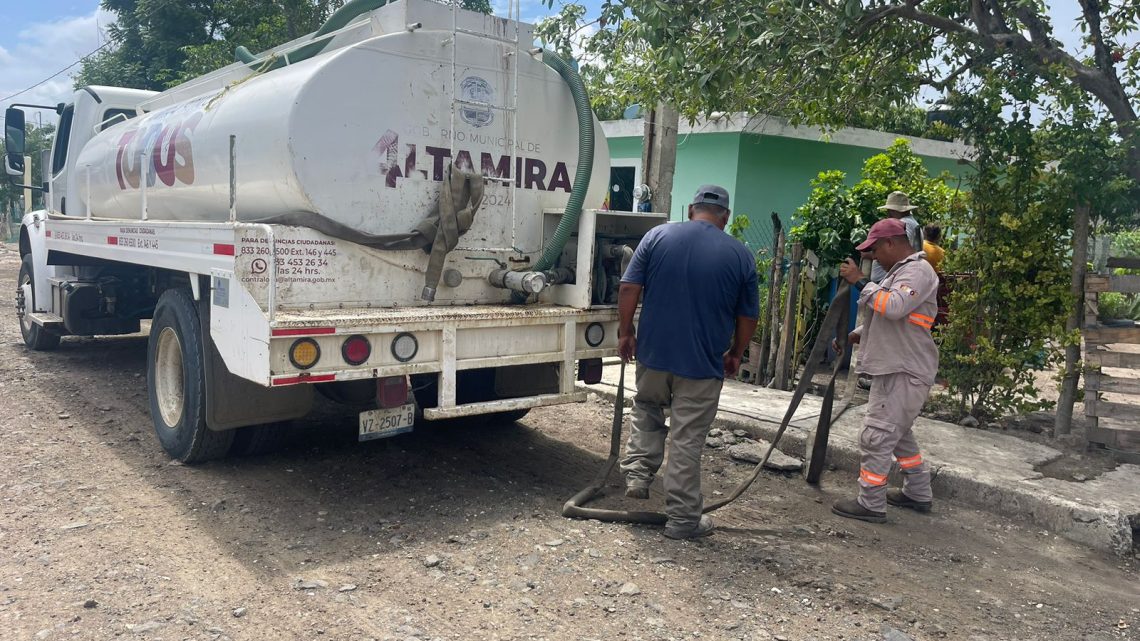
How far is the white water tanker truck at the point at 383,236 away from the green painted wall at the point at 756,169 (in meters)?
6.58

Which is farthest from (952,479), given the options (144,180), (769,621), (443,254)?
(144,180)

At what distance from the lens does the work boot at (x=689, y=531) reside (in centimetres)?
432

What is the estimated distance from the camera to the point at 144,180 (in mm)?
6109

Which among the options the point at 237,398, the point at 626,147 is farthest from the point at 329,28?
the point at 626,147

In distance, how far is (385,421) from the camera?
452cm

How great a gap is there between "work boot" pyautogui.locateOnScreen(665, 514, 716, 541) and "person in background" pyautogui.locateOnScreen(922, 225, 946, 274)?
3451 mm

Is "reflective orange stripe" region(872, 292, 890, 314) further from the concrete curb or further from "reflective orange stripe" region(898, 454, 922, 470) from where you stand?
the concrete curb

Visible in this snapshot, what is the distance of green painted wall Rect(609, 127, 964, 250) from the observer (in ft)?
39.2

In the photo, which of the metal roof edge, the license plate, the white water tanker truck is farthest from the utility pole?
the license plate

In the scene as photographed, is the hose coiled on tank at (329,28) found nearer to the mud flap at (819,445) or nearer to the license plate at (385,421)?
the license plate at (385,421)

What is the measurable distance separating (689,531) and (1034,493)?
2.15 meters

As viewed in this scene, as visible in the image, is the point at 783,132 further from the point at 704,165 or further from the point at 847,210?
the point at 847,210

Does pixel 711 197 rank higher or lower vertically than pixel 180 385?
higher

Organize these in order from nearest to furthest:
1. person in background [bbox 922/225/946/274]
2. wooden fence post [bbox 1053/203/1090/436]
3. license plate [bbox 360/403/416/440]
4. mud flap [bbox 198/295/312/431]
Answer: license plate [bbox 360/403/416/440], mud flap [bbox 198/295/312/431], wooden fence post [bbox 1053/203/1090/436], person in background [bbox 922/225/946/274]
